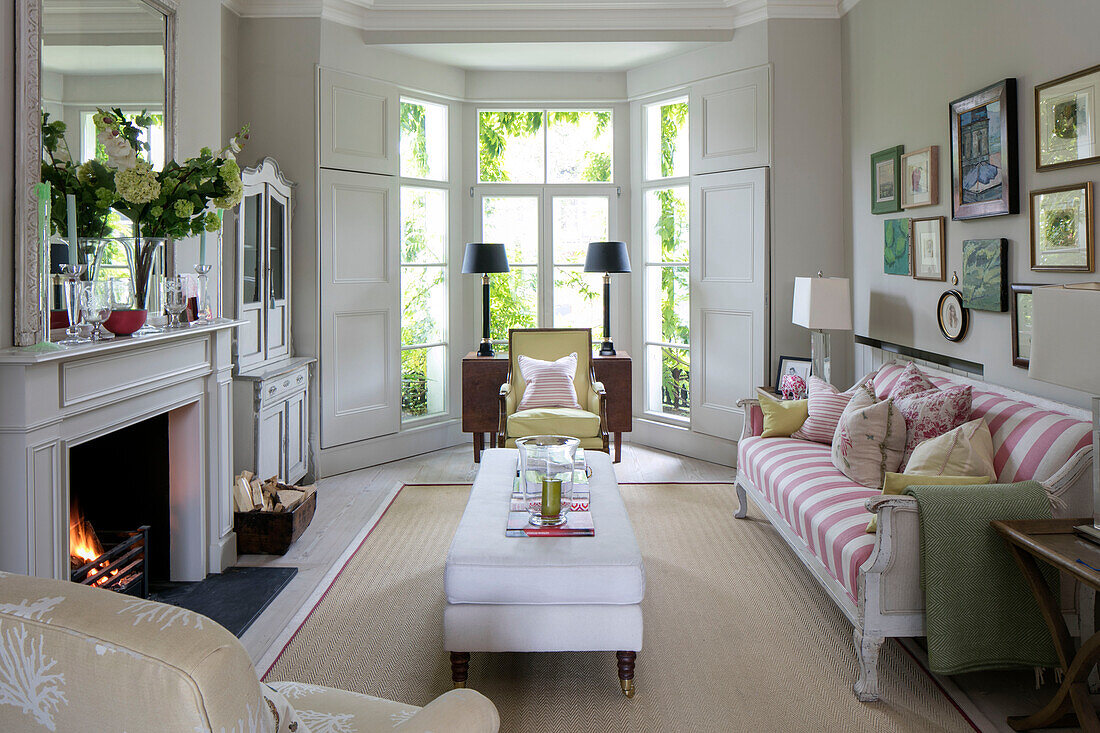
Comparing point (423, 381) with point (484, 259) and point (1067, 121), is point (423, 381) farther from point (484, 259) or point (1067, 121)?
point (1067, 121)

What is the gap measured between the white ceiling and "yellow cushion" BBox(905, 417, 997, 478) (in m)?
3.72

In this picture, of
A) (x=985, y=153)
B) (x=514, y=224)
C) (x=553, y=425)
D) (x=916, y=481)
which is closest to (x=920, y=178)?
(x=985, y=153)

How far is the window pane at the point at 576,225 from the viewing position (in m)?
6.64

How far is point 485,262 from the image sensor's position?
5.99 metres

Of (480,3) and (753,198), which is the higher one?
(480,3)

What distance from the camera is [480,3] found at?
548cm

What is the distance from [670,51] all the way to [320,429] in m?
3.63

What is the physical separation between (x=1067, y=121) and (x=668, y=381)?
3.79 m

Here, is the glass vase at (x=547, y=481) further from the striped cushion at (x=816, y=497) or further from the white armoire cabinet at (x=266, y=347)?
the white armoire cabinet at (x=266, y=347)

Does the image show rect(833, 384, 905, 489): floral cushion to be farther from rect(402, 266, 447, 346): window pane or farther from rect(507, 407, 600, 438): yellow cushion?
rect(402, 266, 447, 346): window pane

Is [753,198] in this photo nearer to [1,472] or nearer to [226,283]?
[226,283]

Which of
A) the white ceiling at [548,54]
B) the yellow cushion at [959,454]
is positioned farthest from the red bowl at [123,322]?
the white ceiling at [548,54]

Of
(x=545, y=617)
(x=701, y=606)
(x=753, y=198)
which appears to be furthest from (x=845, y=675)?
(x=753, y=198)

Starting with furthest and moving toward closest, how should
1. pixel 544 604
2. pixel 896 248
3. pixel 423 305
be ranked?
pixel 423 305 < pixel 896 248 < pixel 544 604
